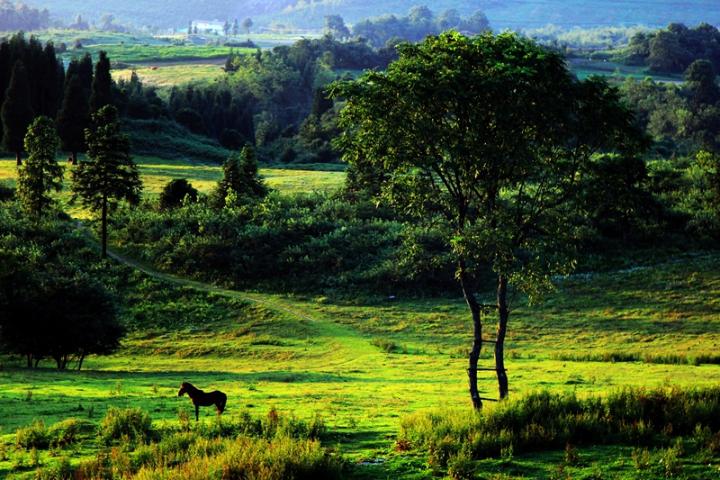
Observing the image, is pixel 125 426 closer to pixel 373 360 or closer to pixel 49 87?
pixel 373 360

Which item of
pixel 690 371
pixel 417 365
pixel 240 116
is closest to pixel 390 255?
pixel 417 365

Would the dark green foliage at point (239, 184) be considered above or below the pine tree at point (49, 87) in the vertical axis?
below

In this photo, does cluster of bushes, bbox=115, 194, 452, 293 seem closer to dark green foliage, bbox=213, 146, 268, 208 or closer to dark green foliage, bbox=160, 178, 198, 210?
dark green foliage, bbox=213, 146, 268, 208

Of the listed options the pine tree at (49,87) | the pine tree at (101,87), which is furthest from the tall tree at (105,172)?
the pine tree at (49,87)

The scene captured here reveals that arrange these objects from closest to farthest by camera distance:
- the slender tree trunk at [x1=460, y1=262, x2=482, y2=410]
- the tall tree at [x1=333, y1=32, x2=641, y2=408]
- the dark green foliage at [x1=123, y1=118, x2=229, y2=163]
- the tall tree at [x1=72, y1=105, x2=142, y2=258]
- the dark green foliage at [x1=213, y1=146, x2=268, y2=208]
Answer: the tall tree at [x1=333, y1=32, x2=641, y2=408]
the slender tree trunk at [x1=460, y1=262, x2=482, y2=410]
the tall tree at [x1=72, y1=105, x2=142, y2=258]
the dark green foliage at [x1=213, y1=146, x2=268, y2=208]
the dark green foliage at [x1=123, y1=118, x2=229, y2=163]

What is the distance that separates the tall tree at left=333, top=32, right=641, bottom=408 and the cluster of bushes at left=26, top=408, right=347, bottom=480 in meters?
8.27

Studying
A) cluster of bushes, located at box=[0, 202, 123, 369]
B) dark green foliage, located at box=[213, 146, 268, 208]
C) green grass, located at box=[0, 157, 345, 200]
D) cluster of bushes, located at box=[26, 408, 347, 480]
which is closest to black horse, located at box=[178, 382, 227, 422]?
cluster of bushes, located at box=[26, 408, 347, 480]

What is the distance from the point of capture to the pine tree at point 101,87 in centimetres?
10894

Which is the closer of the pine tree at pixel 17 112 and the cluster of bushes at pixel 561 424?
the cluster of bushes at pixel 561 424

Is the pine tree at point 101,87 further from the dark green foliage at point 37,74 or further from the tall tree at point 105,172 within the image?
the tall tree at point 105,172

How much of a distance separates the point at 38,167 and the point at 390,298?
3059 centimetres

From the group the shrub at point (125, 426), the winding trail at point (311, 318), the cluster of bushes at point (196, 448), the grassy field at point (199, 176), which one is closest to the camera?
the cluster of bushes at point (196, 448)

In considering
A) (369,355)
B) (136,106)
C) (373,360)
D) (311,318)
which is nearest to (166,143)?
(136,106)

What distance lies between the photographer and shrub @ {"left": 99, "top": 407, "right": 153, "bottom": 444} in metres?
21.2
